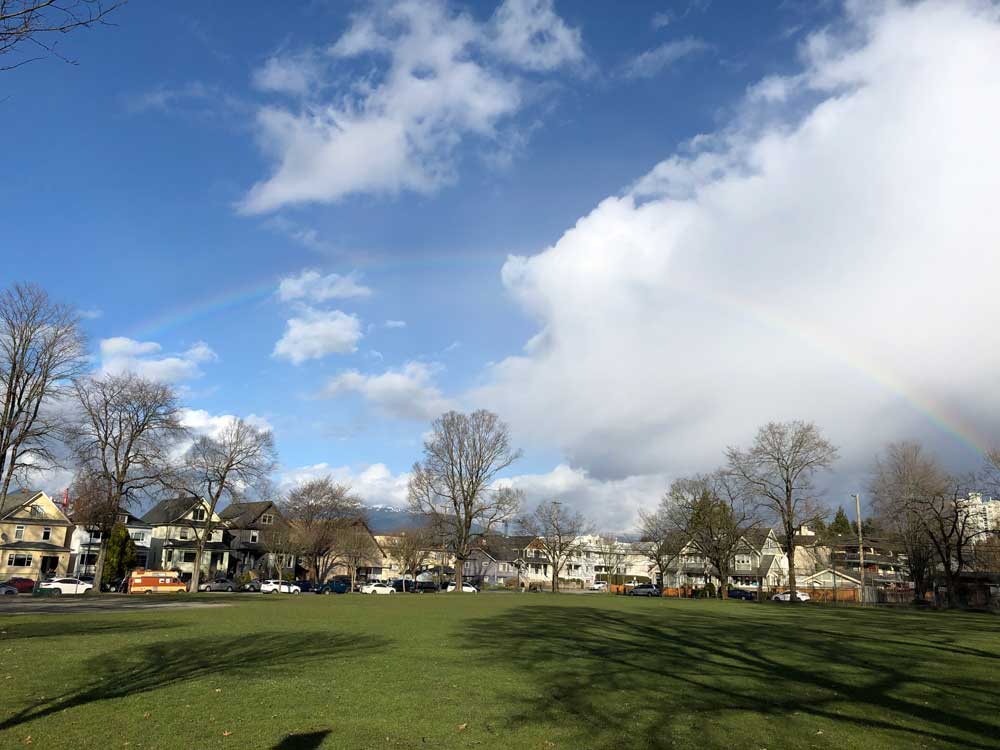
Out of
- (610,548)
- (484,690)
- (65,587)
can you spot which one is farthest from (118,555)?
(610,548)

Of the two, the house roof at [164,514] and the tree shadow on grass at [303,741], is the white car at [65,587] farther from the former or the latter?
the tree shadow on grass at [303,741]

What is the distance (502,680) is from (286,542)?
75166mm

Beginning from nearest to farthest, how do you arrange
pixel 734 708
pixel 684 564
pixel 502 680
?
pixel 734 708 → pixel 502 680 → pixel 684 564

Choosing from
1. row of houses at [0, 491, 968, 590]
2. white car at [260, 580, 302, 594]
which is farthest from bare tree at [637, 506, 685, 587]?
white car at [260, 580, 302, 594]

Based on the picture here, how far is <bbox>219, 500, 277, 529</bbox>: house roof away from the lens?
106 meters

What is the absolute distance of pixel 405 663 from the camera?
59.4 ft

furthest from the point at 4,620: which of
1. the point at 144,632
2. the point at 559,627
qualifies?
the point at 559,627

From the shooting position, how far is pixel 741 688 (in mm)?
14797

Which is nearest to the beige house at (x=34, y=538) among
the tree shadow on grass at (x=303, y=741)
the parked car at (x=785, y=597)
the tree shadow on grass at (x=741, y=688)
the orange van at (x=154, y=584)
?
the orange van at (x=154, y=584)

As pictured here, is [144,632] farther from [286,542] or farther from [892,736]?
[286,542]

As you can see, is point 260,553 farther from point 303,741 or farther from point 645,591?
point 303,741

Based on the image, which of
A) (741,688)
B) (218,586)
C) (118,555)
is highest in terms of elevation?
(741,688)

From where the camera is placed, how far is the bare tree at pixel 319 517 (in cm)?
8569

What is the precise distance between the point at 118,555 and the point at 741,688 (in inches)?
3268
